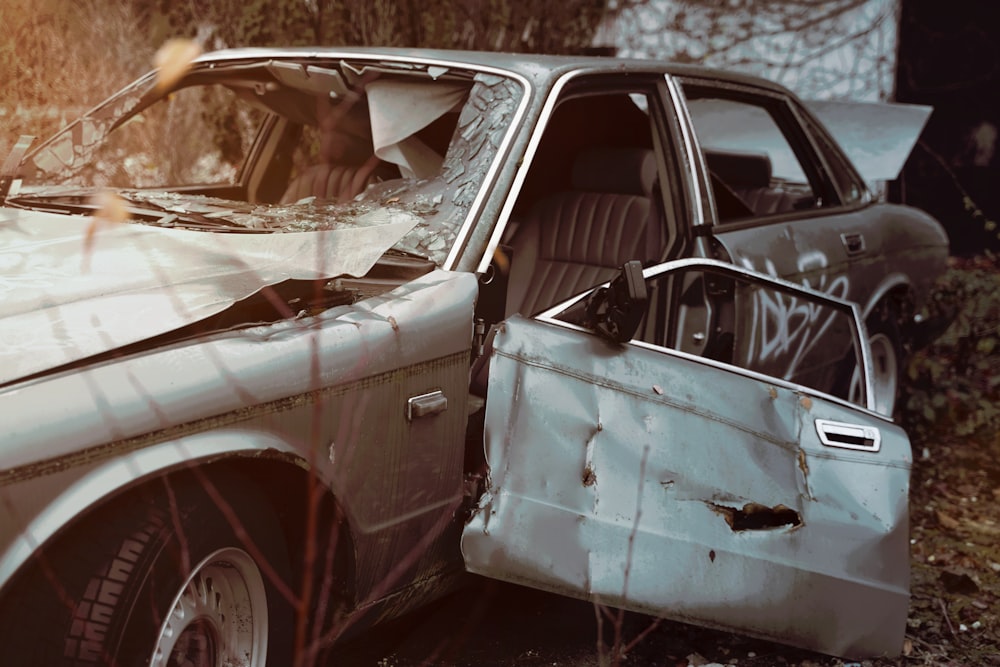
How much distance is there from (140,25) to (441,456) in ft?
24.0

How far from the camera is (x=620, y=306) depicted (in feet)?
9.05

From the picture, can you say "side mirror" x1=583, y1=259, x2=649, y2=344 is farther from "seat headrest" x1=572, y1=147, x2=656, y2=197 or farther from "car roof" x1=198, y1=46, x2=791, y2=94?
"seat headrest" x1=572, y1=147, x2=656, y2=197

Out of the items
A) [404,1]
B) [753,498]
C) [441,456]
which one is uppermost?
[404,1]

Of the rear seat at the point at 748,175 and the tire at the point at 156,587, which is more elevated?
the rear seat at the point at 748,175

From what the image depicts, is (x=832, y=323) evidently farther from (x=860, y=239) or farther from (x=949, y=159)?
(x=949, y=159)

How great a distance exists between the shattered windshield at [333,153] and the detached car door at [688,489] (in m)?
0.47

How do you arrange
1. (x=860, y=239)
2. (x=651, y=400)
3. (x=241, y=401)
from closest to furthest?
(x=241, y=401), (x=651, y=400), (x=860, y=239)

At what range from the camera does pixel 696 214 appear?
374 cm

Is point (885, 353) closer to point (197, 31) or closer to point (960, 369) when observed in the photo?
point (960, 369)

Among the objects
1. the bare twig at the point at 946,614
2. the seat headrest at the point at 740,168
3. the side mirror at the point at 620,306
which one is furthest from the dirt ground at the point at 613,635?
the seat headrest at the point at 740,168

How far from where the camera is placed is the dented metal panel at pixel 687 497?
262cm

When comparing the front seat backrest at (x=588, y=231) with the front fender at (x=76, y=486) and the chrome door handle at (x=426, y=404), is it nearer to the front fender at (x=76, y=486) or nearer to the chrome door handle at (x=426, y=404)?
the chrome door handle at (x=426, y=404)

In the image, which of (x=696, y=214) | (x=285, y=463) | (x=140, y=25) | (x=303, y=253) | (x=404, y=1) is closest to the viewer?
(x=285, y=463)

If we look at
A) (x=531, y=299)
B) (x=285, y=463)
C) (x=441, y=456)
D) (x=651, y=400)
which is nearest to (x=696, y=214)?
(x=531, y=299)
